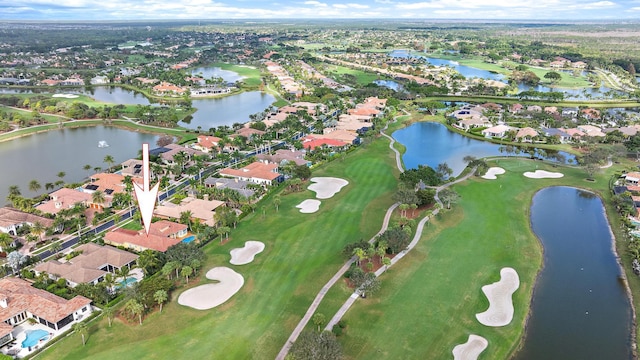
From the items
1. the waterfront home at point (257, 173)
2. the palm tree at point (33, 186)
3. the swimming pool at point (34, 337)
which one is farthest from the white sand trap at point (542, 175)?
the palm tree at point (33, 186)

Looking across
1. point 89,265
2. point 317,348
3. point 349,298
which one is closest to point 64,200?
point 89,265

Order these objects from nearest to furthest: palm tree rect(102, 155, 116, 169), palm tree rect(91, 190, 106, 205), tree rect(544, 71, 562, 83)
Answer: palm tree rect(91, 190, 106, 205) → palm tree rect(102, 155, 116, 169) → tree rect(544, 71, 562, 83)

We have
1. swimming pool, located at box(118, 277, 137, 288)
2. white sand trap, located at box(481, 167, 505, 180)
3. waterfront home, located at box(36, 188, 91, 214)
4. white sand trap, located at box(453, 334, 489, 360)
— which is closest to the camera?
white sand trap, located at box(453, 334, 489, 360)

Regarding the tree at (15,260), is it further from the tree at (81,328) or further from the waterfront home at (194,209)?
the waterfront home at (194,209)

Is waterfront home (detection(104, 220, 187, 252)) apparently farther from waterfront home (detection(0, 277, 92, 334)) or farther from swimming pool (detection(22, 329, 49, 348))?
swimming pool (detection(22, 329, 49, 348))

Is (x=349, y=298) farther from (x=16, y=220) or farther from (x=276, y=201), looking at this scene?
(x=16, y=220)

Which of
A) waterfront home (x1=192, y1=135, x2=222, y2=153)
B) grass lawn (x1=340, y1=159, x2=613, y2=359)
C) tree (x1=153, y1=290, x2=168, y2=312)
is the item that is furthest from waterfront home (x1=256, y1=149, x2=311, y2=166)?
tree (x1=153, y1=290, x2=168, y2=312)

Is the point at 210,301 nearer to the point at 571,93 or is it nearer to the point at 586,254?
the point at 586,254
